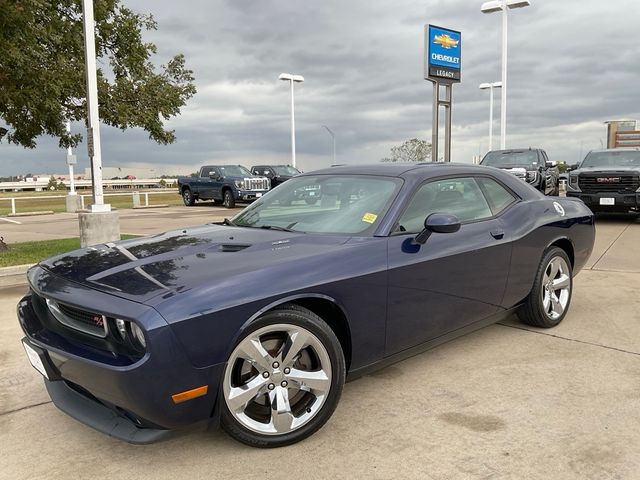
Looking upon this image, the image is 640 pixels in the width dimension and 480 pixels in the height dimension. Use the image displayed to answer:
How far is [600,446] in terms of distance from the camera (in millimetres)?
2811

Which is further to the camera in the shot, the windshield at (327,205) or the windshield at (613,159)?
the windshield at (613,159)

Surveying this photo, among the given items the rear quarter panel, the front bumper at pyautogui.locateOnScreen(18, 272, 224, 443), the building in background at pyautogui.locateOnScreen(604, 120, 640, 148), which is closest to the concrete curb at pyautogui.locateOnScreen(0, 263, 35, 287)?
the front bumper at pyautogui.locateOnScreen(18, 272, 224, 443)

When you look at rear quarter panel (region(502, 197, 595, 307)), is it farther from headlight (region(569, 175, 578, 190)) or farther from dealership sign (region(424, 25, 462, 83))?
dealership sign (region(424, 25, 462, 83))

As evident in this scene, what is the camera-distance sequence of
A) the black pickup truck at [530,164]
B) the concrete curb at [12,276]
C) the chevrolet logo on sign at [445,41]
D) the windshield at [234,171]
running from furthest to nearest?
the windshield at [234,171], the black pickup truck at [530,164], the chevrolet logo on sign at [445,41], the concrete curb at [12,276]

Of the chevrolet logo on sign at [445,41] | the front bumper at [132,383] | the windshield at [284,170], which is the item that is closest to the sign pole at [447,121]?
the chevrolet logo on sign at [445,41]

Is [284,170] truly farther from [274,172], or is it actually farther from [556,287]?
[556,287]

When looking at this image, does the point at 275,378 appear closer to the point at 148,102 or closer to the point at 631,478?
the point at 631,478

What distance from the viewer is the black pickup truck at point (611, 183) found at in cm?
1250

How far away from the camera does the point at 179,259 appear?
9.98 feet

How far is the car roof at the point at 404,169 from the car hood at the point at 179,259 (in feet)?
2.71

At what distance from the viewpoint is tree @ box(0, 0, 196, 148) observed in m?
8.13

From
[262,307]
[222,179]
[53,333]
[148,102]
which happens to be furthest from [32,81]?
[222,179]

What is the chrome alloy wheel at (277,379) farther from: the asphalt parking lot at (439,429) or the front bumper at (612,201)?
the front bumper at (612,201)

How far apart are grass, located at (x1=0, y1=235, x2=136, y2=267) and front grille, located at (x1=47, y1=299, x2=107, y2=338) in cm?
574
